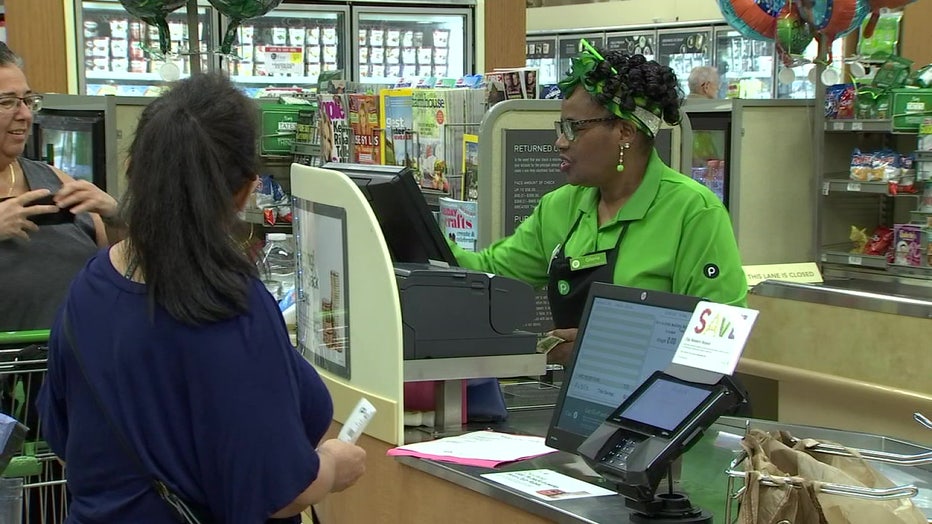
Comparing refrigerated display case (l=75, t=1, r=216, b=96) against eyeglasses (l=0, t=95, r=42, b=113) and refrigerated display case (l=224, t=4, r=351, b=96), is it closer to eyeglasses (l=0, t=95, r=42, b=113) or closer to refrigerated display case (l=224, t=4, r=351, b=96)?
refrigerated display case (l=224, t=4, r=351, b=96)

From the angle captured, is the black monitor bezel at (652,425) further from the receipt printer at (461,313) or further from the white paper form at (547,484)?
the receipt printer at (461,313)

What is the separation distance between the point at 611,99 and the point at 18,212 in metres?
1.50

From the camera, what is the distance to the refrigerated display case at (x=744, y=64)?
376 inches

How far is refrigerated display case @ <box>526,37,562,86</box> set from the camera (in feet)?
37.0

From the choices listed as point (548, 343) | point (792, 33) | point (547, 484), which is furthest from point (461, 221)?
point (792, 33)

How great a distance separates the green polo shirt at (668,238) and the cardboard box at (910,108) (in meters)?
3.37

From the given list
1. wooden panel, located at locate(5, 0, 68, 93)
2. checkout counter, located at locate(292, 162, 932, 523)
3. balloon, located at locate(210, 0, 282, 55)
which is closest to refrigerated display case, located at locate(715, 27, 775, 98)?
wooden panel, located at locate(5, 0, 68, 93)

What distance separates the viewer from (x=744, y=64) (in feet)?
31.8

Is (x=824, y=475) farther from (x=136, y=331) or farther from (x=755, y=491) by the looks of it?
(x=136, y=331)

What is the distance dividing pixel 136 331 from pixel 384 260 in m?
0.67

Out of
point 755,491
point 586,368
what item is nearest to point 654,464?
point 755,491

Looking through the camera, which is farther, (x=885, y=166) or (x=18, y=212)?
(x=885, y=166)

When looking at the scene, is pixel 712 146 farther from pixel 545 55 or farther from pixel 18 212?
pixel 545 55

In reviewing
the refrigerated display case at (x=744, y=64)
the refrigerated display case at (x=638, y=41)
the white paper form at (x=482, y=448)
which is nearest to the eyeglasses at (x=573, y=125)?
the white paper form at (x=482, y=448)
